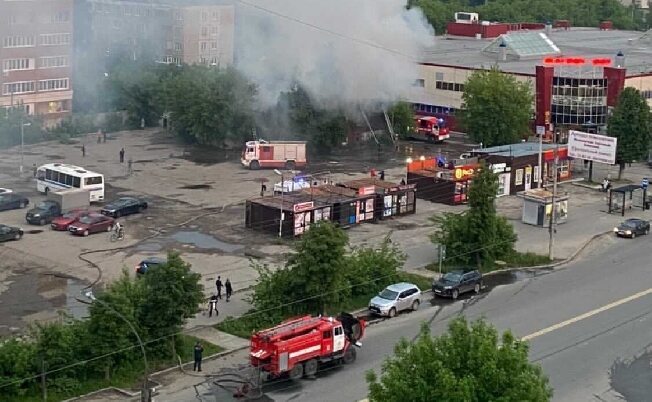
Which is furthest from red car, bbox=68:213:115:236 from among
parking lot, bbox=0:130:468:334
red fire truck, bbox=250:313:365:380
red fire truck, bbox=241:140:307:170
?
red fire truck, bbox=250:313:365:380

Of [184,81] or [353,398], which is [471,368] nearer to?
[353,398]

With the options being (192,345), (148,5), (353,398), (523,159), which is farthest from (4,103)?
(353,398)

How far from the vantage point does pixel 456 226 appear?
30500mm

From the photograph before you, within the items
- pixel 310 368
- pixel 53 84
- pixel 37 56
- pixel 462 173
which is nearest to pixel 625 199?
pixel 462 173

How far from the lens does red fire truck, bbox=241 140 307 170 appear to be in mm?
44719

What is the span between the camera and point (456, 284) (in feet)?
91.1

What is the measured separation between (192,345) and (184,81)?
92.9 feet

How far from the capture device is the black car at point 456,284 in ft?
91.1

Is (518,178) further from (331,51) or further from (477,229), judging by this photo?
(477,229)

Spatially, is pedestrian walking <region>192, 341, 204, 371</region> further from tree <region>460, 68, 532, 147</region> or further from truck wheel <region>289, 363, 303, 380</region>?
tree <region>460, 68, 532, 147</region>

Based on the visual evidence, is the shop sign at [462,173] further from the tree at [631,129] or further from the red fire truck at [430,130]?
the red fire truck at [430,130]

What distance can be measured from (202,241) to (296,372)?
37.3ft

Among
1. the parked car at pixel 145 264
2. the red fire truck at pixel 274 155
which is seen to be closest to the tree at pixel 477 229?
the parked car at pixel 145 264

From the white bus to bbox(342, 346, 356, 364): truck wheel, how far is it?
16337mm
